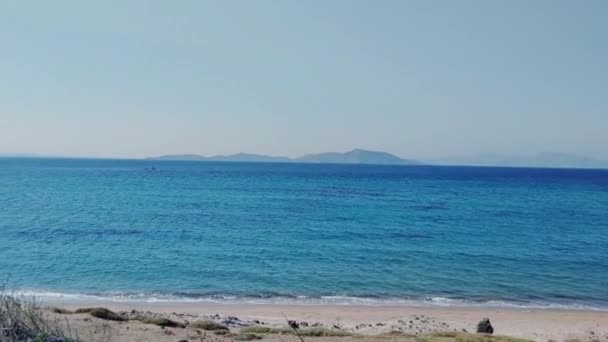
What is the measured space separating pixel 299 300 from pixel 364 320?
3483mm

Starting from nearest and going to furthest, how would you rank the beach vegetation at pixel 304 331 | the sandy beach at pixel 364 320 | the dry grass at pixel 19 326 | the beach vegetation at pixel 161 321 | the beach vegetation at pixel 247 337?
the dry grass at pixel 19 326 < the beach vegetation at pixel 247 337 < the sandy beach at pixel 364 320 < the beach vegetation at pixel 304 331 < the beach vegetation at pixel 161 321

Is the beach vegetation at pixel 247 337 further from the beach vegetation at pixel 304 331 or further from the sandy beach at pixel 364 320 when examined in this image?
the beach vegetation at pixel 304 331

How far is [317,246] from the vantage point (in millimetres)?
31250

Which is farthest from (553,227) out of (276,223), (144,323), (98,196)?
(98,196)

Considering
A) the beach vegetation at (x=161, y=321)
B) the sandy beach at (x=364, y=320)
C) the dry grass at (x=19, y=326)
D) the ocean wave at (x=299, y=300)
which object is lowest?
the ocean wave at (x=299, y=300)

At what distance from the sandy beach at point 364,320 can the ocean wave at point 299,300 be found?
486 millimetres

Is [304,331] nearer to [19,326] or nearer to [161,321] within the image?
[161,321]

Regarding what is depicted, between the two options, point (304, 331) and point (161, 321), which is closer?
point (304, 331)

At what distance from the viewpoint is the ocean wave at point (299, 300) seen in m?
19.7

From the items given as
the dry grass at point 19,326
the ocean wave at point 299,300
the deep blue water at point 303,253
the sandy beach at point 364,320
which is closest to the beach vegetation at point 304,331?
the sandy beach at point 364,320

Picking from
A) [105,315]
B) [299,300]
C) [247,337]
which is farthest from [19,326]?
[299,300]

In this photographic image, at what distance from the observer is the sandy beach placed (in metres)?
13.9

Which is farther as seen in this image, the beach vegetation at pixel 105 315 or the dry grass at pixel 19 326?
the beach vegetation at pixel 105 315

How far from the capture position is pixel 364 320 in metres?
17.5
